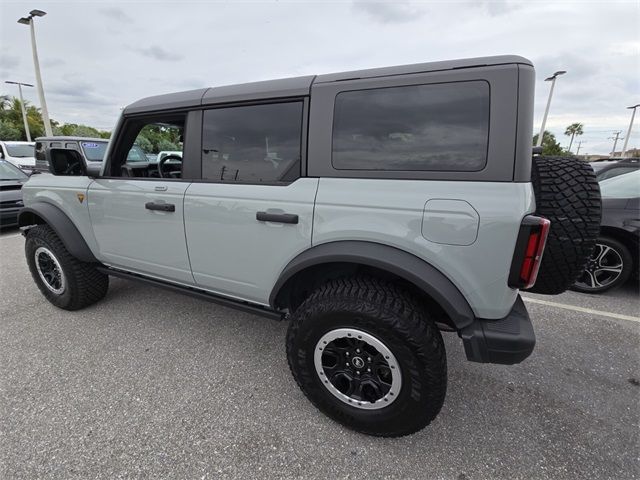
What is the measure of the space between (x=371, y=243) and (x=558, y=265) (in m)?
1.04

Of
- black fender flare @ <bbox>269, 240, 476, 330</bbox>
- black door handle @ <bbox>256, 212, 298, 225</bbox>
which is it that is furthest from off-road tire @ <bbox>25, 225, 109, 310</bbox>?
black fender flare @ <bbox>269, 240, 476, 330</bbox>

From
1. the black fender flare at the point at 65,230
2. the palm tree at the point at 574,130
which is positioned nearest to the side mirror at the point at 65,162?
the black fender flare at the point at 65,230

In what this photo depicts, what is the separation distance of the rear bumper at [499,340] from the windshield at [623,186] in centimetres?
327

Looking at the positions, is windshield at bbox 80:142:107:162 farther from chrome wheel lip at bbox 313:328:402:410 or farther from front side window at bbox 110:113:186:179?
chrome wheel lip at bbox 313:328:402:410

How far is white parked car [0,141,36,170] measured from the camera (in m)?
11.2

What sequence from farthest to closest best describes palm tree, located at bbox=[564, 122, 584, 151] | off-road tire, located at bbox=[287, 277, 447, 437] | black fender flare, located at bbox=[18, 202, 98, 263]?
palm tree, located at bbox=[564, 122, 584, 151] → black fender flare, located at bbox=[18, 202, 98, 263] → off-road tire, located at bbox=[287, 277, 447, 437]

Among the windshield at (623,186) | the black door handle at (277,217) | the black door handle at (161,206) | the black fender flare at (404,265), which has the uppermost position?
the windshield at (623,186)

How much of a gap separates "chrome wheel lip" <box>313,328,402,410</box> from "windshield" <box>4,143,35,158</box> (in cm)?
1476

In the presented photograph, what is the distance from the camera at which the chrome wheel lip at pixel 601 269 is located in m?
3.70

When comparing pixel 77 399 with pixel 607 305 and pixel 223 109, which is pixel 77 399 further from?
pixel 607 305

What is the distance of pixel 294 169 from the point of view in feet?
6.44

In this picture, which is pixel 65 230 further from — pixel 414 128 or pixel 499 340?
pixel 499 340

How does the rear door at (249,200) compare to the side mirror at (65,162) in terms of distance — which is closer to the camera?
the rear door at (249,200)

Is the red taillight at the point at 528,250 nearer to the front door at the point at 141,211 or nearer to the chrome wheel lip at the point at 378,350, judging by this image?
the chrome wheel lip at the point at 378,350
